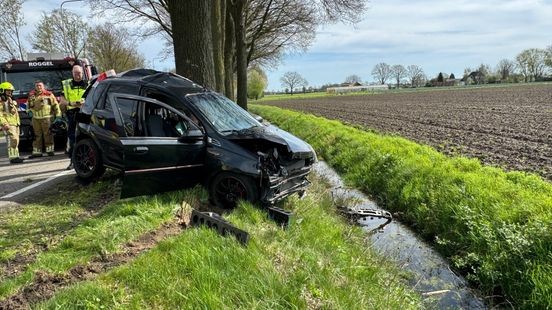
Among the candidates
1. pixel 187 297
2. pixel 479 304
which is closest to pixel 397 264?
pixel 479 304

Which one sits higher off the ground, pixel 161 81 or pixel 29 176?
pixel 161 81

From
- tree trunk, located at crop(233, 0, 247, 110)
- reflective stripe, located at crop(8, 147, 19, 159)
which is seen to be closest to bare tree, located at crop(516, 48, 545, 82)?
tree trunk, located at crop(233, 0, 247, 110)

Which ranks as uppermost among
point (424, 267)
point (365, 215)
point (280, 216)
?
point (280, 216)

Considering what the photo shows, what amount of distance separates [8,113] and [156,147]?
6.56 metres

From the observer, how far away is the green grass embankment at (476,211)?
478cm

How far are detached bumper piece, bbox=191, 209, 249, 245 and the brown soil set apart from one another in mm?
287

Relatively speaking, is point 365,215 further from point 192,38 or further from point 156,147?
point 192,38

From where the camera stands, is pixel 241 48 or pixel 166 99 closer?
pixel 166 99

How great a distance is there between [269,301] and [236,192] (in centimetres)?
289

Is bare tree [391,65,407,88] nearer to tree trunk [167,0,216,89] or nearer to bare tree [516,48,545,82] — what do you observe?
bare tree [516,48,545,82]

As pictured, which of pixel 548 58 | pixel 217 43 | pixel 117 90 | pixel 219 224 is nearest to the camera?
pixel 219 224

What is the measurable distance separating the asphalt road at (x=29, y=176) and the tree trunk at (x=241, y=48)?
9531 mm

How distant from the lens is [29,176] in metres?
8.95

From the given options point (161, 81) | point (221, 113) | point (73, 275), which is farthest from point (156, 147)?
point (73, 275)
